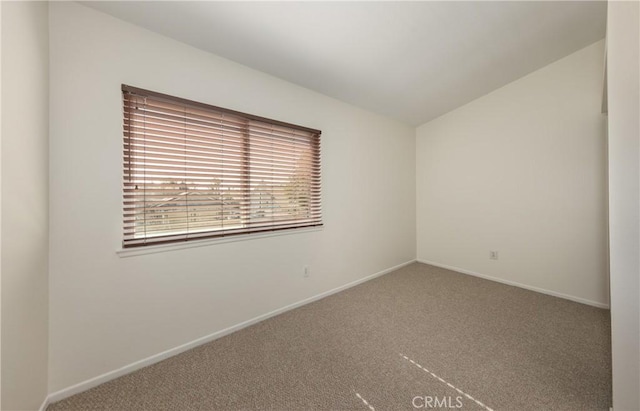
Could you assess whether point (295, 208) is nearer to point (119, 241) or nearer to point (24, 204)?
→ point (119, 241)

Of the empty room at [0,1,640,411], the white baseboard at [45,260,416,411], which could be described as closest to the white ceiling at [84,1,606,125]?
the empty room at [0,1,640,411]

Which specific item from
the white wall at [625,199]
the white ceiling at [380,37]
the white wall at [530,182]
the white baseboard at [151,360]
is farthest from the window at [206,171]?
the white wall at [530,182]

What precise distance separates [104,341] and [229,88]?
2052 millimetres

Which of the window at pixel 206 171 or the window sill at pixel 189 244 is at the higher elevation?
the window at pixel 206 171

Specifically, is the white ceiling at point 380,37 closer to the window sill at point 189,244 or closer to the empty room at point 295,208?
the empty room at point 295,208

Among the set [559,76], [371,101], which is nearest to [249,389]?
[371,101]

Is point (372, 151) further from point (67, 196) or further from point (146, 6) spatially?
point (67, 196)

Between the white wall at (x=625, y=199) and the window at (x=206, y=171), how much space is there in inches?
84.4

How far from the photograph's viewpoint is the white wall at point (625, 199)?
1072 mm

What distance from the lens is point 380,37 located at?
2082mm

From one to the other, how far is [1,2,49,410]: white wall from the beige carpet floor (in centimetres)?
45

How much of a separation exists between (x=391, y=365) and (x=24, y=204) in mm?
2316

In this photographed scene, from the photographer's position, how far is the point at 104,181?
1565 millimetres

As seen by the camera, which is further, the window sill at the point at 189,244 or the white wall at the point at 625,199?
the window sill at the point at 189,244
